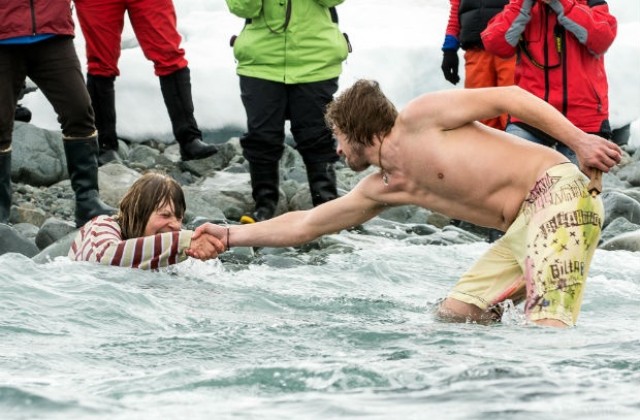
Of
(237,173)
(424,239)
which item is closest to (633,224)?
(424,239)

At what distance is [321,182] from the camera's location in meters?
9.64

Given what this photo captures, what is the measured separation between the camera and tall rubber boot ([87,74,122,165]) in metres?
11.0

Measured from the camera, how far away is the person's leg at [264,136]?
9.45 metres

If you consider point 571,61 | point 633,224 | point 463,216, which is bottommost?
point 633,224

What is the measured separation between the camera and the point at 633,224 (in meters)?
10.2

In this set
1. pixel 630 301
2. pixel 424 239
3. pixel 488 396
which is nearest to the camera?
pixel 488 396

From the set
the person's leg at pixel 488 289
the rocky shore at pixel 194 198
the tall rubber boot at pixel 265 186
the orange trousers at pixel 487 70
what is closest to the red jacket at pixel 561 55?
the orange trousers at pixel 487 70

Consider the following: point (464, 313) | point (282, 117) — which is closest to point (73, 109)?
point (282, 117)

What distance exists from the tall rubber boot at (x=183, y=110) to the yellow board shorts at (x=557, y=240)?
470 centimetres

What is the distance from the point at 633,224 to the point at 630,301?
2441mm

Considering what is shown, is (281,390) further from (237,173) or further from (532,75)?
(237,173)

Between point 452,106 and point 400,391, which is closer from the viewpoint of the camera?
point 400,391

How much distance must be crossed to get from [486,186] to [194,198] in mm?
4262

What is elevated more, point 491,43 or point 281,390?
point 491,43
